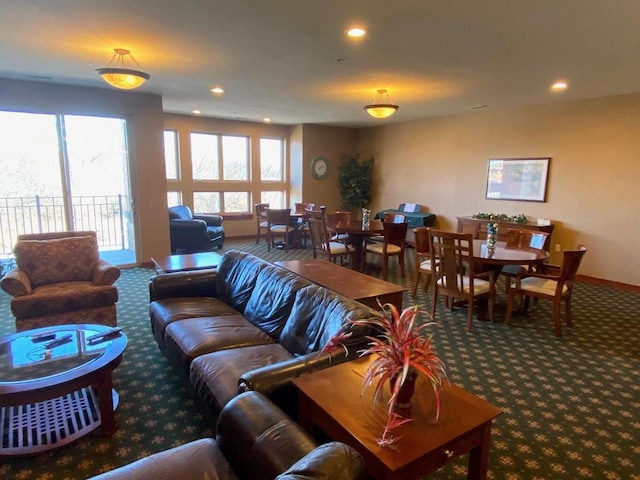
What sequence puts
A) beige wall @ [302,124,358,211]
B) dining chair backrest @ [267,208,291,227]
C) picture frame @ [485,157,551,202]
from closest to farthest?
picture frame @ [485,157,551,202] < dining chair backrest @ [267,208,291,227] < beige wall @ [302,124,358,211]

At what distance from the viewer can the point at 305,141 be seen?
873 centimetres

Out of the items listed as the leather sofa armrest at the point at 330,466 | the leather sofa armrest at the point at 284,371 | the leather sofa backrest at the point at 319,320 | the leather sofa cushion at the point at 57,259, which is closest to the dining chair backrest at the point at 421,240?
the leather sofa backrest at the point at 319,320

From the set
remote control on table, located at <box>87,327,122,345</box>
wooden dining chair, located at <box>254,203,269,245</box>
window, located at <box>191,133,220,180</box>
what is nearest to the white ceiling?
remote control on table, located at <box>87,327,122,345</box>

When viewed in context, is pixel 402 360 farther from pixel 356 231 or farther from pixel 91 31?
pixel 356 231

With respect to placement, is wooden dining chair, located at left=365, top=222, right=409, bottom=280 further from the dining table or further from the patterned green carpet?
the patterned green carpet

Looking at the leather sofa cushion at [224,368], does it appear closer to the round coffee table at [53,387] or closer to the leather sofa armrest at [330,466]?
the round coffee table at [53,387]

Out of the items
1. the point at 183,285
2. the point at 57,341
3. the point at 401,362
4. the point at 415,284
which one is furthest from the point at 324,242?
the point at 401,362

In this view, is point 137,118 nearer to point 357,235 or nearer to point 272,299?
point 357,235

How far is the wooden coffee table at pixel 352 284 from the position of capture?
2.72 meters

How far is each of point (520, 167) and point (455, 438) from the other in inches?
233

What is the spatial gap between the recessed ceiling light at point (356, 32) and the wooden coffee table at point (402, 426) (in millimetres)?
2558

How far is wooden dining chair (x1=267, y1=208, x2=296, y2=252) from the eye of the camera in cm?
720

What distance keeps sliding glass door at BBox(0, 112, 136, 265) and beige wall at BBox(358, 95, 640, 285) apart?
18.6ft

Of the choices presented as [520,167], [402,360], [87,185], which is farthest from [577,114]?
[87,185]
